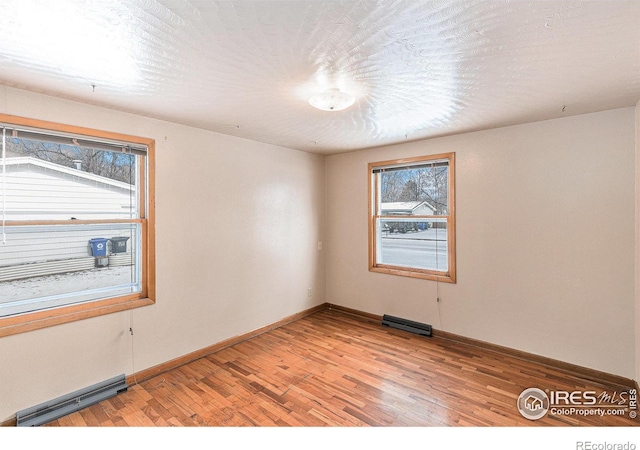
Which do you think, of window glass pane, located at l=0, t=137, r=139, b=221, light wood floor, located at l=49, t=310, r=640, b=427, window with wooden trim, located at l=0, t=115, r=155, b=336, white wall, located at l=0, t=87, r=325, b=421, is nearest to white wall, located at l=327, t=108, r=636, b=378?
light wood floor, located at l=49, t=310, r=640, b=427

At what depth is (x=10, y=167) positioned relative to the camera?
2279 millimetres

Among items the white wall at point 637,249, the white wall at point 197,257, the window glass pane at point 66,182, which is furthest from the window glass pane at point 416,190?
the window glass pane at point 66,182

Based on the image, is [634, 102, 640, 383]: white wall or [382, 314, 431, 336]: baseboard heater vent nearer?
[634, 102, 640, 383]: white wall

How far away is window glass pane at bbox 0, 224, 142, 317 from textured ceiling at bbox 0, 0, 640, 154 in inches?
42.9

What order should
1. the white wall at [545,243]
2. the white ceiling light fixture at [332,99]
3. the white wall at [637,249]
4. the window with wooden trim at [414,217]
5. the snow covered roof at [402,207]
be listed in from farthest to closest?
the snow covered roof at [402,207] → the window with wooden trim at [414,217] → the white wall at [545,243] → the white wall at [637,249] → the white ceiling light fixture at [332,99]

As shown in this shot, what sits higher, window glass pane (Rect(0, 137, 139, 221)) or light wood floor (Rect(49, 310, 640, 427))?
window glass pane (Rect(0, 137, 139, 221))

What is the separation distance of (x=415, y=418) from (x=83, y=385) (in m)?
2.66

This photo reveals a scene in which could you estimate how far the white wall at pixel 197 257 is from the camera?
2373 mm

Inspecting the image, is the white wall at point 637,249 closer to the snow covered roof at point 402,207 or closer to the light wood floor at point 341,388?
the light wood floor at point 341,388

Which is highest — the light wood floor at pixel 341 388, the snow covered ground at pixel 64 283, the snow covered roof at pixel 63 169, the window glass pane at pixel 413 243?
the snow covered roof at pixel 63 169

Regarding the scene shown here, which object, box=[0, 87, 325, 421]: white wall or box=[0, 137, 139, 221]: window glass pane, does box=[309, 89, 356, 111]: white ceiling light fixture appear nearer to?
box=[0, 87, 325, 421]: white wall

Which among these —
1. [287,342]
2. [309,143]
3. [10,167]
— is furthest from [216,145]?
[287,342]

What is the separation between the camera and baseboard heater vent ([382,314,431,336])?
386 centimetres

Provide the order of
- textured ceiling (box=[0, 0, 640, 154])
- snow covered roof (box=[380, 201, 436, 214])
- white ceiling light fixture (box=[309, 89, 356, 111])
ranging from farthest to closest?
snow covered roof (box=[380, 201, 436, 214])
white ceiling light fixture (box=[309, 89, 356, 111])
textured ceiling (box=[0, 0, 640, 154])
